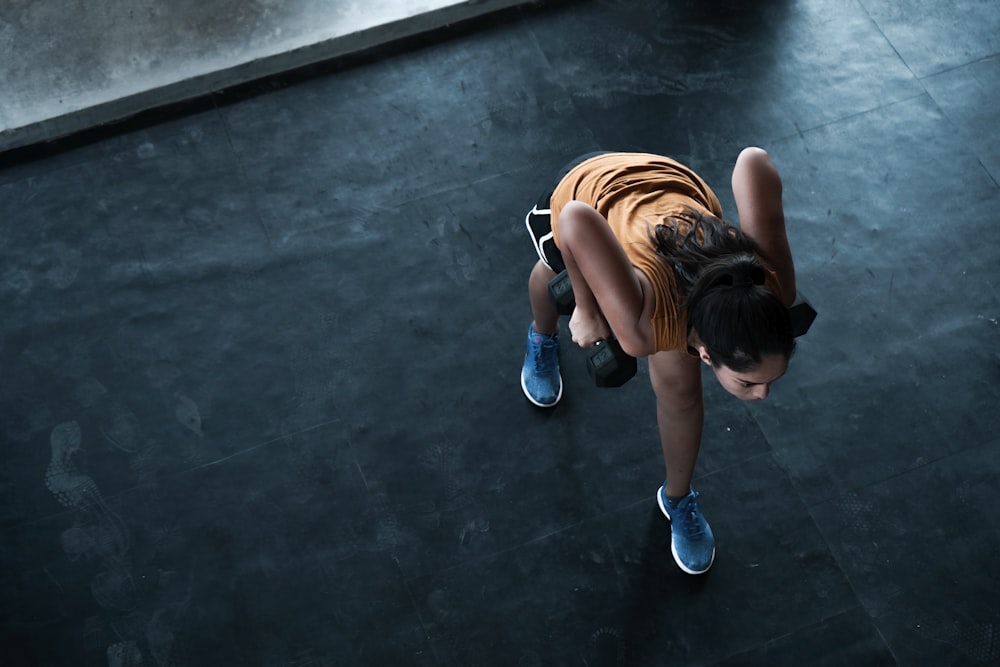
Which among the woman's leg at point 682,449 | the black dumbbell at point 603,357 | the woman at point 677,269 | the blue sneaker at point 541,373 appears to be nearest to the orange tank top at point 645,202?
the woman at point 677,269

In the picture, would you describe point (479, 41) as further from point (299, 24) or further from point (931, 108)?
point (931, 108)

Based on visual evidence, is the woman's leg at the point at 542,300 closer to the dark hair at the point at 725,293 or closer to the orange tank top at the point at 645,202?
the orange tank top at the point at 645,202

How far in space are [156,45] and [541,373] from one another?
1.84 m

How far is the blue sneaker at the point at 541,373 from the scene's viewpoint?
2.83 m

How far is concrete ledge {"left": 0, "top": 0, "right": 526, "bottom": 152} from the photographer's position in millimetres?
3375

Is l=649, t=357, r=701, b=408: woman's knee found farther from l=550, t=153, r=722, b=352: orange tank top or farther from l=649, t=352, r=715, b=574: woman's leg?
l=550, t=153, r=722, b=352: orange tank top

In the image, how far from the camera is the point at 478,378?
294 cm

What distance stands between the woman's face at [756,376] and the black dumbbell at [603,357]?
20cm

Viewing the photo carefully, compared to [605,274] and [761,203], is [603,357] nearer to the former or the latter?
[605,274]

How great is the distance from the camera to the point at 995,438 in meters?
2.82

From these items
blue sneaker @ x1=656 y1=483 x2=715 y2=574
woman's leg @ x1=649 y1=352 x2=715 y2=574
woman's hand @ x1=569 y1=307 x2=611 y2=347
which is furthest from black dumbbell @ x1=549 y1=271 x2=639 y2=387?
blue sneaker @ x1=656 y1=483 x2=715 y2=574

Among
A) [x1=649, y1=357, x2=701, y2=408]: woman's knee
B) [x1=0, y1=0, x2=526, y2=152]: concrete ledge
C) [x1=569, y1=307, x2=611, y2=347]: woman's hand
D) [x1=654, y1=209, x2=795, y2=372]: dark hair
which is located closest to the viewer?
[x1=654, y1=209, x2=795, y2=372]: dark hair

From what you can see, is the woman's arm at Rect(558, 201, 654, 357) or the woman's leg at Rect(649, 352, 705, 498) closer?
the woman's arm at Rect(558, 201, 654, 357)

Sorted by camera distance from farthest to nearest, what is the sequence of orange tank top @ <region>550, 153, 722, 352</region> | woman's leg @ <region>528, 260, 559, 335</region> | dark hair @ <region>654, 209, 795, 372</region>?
woman's leg @ <region>528, 260, 559, 335</region> → orange tank top @ <region>550, 153, 722, 352</region> → dark hair @ <region>654, 209, 795, 372</region>
